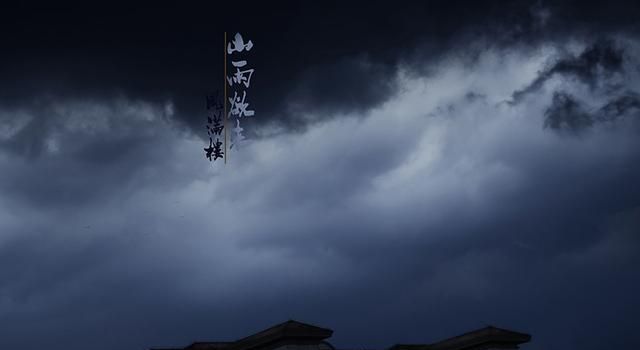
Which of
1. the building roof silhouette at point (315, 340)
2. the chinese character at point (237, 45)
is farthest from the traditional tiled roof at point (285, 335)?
the chinese character at point (237, 45)

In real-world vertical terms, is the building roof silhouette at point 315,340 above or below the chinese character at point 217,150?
below

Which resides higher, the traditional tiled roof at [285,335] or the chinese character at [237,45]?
the chinese character at [237,45]

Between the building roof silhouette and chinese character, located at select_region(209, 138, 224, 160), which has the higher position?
chinese character, located at select_region(209, 138, 224, 160)

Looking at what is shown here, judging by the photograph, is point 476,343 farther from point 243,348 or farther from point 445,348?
point 243,348

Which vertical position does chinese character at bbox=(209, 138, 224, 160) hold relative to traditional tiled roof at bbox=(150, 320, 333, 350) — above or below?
above

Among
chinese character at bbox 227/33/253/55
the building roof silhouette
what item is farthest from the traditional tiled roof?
chinese character at bbox 227/33/253/55

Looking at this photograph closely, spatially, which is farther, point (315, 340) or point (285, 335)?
point (315, 340)

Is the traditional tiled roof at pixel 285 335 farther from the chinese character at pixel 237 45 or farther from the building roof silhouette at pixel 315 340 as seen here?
the chinese character at pixel 237 45

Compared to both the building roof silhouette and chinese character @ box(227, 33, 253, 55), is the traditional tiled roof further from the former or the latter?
chinese character @ box(227, 33, 253, 55)

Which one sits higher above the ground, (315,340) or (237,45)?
(237,45)

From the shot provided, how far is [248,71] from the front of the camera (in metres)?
34.0

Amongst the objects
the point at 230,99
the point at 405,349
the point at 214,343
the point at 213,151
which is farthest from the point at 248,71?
the point at 405,349

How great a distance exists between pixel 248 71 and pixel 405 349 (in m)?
15.2

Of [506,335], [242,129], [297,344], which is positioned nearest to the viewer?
[297,344]
